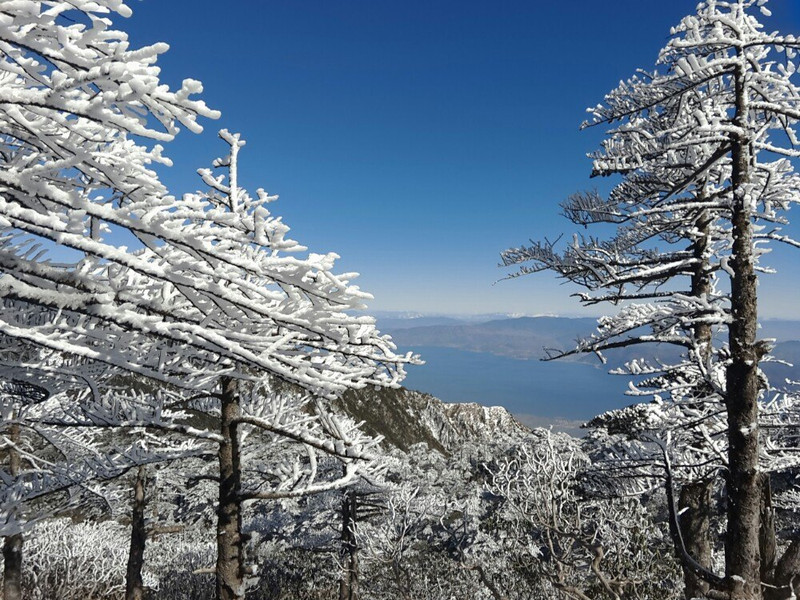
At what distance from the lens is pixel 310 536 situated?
12.9m

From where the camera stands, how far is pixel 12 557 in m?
7.63

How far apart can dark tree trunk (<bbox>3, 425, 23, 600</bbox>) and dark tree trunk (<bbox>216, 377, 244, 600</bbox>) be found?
498 cm

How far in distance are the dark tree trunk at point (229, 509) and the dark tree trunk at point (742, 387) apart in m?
4.49

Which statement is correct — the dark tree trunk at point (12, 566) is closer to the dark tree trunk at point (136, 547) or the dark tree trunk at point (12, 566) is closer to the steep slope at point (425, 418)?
the dark tree trunk at point (136, 547)

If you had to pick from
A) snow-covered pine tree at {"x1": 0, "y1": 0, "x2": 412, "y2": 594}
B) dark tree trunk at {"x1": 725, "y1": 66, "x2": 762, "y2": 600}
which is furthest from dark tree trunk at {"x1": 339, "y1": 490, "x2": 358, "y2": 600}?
snow-covered pine tree at {"x1": 0, "y1": 0, "x2": 412, "y2": 594}

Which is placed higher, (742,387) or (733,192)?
(733,192)

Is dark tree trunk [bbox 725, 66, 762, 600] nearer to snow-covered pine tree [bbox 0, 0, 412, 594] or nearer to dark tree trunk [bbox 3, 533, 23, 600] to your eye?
snow-covered pine tree [bbox 0, 0, 412, 594]

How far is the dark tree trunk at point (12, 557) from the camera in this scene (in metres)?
7.45

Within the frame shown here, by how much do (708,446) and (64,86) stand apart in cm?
612

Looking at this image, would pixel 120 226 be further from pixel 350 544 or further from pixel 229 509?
pixel 350 544

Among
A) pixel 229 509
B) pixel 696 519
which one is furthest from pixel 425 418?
pixel 229 509

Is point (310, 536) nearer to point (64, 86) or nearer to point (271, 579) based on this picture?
point (271, 579)

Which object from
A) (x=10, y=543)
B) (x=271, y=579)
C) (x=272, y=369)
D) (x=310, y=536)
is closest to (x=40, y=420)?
(x=272, y=369)

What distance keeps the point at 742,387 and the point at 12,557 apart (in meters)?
10.8
